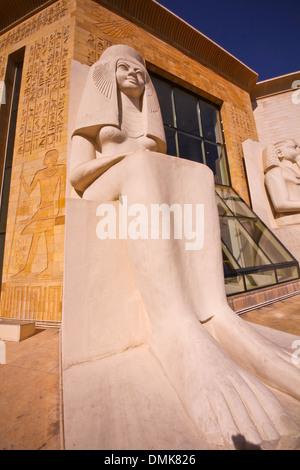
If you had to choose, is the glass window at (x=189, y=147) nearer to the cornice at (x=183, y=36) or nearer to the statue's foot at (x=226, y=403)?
the cornice at (x=183, y=36)

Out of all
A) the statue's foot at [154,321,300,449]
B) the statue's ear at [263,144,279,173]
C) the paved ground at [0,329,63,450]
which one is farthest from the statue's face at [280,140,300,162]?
the paved ground at [0,329,63,450]

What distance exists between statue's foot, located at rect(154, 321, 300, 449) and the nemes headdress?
1.97m

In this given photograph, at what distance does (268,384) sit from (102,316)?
1.05 meters

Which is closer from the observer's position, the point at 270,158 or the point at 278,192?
the point at 278,192

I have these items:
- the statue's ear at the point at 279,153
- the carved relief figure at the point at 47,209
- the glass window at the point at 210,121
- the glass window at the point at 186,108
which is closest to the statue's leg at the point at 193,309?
the carved relief figure at the point at 47,209

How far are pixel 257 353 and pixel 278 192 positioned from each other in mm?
5073

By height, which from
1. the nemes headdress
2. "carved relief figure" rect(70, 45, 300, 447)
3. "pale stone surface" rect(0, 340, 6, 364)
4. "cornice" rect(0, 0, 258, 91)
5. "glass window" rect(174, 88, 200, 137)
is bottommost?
"pale stone surface" rect(0, 340, 6, 364)

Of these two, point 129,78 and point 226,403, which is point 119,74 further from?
point 226,403

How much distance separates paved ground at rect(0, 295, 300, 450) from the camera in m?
0.79

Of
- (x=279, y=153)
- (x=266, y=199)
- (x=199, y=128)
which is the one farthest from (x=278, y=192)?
(x=199, y=128)

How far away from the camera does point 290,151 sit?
5.13 meters

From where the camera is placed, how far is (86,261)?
144 cm

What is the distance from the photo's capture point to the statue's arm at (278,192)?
480 centimetres

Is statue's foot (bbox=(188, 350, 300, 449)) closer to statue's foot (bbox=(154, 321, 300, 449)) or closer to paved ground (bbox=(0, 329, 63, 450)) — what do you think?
statue's foot (bbox=(154, 321, 300, 449))
